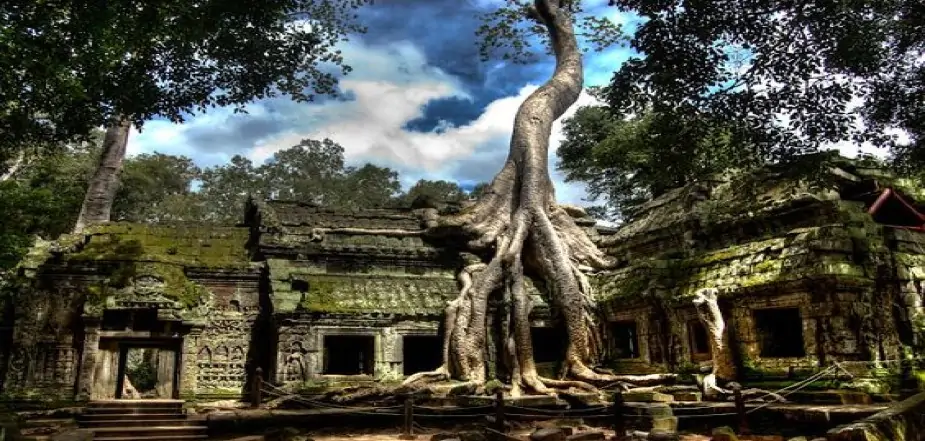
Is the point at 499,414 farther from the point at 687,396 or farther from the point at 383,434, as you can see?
the point at 687,396

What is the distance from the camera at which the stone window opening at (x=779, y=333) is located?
34.8 feet

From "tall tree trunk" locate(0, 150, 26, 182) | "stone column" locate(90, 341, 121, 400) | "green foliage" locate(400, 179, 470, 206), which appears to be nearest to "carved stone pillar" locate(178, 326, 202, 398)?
"stone column" locate(90, 341, 121, 400)

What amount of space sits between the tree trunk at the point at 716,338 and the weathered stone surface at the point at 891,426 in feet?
14.6

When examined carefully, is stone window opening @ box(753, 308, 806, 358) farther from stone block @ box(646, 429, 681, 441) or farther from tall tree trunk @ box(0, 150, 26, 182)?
tall tree trunk @ box(0, 150, 26, 182)

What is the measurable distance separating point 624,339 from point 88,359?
11183 mm

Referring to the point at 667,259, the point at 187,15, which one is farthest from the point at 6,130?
the point at 667,259

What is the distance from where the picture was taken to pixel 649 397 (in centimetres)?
1055

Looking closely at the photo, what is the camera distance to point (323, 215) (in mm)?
15727

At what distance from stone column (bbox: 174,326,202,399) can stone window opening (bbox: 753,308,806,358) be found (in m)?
10.6

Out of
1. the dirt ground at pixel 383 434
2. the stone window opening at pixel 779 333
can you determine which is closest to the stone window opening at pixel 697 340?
A: the stone window opening at pixel 779 333

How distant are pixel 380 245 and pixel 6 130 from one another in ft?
25.0

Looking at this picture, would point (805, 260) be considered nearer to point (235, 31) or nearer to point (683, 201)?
point (683, 201)

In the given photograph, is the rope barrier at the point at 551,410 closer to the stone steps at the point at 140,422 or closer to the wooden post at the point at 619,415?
the wooden post at the point at 619,415

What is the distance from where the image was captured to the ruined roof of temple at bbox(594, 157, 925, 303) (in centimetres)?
973
